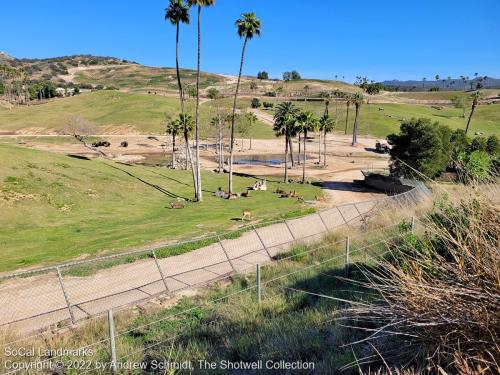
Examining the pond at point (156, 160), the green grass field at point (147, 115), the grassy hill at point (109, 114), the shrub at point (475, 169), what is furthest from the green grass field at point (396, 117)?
the shrub at point (475, 169)

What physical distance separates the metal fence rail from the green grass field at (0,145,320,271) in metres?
3.91

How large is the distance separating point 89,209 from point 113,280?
2159cm

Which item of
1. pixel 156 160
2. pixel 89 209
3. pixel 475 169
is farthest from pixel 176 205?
pixel 156 160

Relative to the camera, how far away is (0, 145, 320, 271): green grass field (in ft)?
93.9

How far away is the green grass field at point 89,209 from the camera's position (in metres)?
28.6

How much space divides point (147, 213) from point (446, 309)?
40.1 meters

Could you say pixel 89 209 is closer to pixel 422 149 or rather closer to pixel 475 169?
pixel 475 169

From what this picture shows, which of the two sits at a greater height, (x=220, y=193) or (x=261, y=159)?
(x=220, y=193)

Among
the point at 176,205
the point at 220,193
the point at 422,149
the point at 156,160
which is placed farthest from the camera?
the point at 156,160

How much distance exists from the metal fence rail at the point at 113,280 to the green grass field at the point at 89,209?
3.91 metres

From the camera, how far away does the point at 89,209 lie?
40.1 metres

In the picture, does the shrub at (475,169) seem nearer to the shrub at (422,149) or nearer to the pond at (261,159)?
the shrub at (422,149)

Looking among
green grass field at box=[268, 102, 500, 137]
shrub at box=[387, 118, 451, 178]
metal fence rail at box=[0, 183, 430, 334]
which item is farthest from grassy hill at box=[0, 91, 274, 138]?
metal fence rail at box=[0, 183, 430, 334]

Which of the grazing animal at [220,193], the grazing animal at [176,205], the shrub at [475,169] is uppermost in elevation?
the shrub at [475,169]
